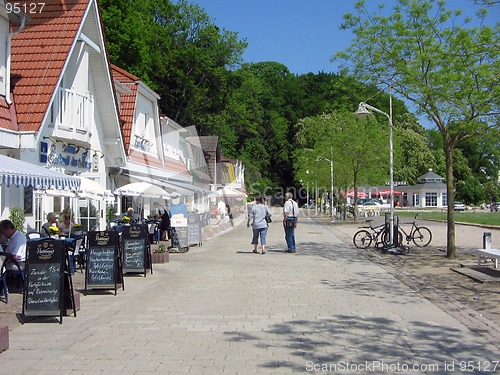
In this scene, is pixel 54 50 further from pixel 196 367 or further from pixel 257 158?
pixel 257 158

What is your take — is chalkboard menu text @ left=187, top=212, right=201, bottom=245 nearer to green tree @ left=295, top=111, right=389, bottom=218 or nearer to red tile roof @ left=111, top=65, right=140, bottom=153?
red tile roof @ left=111, top=65, right=140, bottom=153

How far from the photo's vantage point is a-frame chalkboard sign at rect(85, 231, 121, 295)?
10.6m

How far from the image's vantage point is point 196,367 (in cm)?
608

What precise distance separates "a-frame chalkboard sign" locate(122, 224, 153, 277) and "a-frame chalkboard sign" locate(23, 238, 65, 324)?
449 centimetres

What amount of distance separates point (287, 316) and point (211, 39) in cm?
4216

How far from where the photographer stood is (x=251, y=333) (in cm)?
761

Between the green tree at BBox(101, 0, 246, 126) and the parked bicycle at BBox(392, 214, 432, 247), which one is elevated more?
the green tree at BBox(101, 0, 246, 126)

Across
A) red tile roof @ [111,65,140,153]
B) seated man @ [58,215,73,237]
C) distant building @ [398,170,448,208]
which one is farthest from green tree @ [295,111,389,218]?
distant building @ [398,170,448,208]

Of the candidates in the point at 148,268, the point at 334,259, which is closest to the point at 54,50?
the point at 148,268

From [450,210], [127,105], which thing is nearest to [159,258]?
[450,210]

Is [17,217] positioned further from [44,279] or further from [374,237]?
[374,237]

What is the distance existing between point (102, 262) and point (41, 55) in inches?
293


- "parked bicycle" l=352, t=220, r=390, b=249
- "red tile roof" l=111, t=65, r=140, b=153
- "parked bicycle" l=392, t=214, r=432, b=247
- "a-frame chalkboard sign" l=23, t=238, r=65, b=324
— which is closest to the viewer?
"a-frame chalkboard sign" l=23, t=238, r=65, b=324

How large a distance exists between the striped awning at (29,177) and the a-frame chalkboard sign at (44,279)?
130 centimetres
